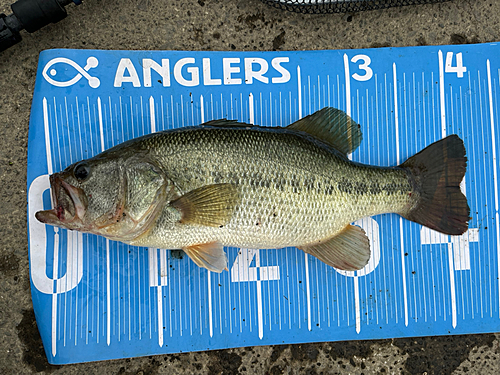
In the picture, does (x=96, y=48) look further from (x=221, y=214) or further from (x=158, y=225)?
(x=221, y=214)

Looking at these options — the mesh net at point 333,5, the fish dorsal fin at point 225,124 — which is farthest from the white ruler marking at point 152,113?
the mesh net at point 333,5

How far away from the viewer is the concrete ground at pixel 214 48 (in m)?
2.12

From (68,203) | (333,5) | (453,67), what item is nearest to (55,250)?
(68,203)

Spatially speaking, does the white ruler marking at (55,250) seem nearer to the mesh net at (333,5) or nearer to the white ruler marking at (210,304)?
the white ruler marking at (210,304)

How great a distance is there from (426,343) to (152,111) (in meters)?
2.47

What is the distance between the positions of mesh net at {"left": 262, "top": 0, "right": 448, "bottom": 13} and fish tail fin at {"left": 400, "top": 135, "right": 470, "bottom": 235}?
40.3 inches

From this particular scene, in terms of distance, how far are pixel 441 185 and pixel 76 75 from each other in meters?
2.46

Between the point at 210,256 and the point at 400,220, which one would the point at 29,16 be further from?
the point at 400,220

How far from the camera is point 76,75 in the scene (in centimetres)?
214

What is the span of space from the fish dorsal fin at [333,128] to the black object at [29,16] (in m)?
1.63

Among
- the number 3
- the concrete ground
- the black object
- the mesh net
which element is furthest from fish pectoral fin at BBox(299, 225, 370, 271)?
the black object

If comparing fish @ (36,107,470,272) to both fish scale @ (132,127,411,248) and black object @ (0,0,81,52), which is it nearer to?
fish scale @ (132,127,411,248)

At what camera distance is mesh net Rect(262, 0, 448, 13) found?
2145 mm

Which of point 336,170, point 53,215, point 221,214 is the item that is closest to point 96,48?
point 53,215
